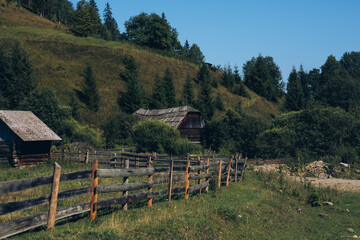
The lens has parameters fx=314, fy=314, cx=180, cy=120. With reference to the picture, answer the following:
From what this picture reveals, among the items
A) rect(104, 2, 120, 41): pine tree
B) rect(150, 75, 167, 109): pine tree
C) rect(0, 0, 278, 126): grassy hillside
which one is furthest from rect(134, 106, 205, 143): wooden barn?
rect(104, 2, 120, 41): pine tree

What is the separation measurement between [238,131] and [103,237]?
40609mm

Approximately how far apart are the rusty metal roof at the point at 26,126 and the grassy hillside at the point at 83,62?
2700 cm

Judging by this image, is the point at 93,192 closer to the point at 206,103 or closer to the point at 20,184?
the point at 20,184

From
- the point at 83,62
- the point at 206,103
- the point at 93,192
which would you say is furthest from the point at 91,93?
the point at 93,192

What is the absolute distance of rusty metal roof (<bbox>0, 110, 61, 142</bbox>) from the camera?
25803 millimetres

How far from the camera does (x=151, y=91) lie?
74.1 metres

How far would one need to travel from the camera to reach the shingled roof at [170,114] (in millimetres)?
50125

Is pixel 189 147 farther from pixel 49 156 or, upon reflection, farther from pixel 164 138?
pixel 49 156

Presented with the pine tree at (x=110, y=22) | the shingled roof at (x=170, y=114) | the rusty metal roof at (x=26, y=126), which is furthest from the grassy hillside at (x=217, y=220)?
the pine tree at (x=110, y=22)

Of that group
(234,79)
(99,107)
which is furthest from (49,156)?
(234,79)

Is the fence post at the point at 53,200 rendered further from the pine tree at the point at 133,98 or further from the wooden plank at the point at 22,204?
the pine tree at the point at 133,98

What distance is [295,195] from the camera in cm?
1723

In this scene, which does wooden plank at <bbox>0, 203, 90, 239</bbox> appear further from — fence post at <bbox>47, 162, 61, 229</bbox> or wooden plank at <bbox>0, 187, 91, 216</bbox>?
wooden plank at <bbox>0, 187, 91, 216</bbox>

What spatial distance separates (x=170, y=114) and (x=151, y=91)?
22.1m
